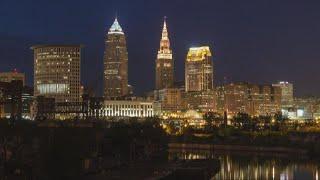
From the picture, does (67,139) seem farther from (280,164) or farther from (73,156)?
(280,164)

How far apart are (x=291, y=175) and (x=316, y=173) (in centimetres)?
394

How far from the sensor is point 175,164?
262 feet

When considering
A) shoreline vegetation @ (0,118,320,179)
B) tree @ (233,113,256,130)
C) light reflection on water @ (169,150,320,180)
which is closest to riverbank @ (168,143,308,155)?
shoreline vegetation @ (0,118,320,179)

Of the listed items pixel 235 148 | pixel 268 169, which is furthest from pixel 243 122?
pixel 268 169

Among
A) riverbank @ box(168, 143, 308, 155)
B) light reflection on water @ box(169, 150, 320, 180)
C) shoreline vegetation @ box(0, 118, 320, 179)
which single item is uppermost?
shoreline vegetation @ box(0, 118, 320, 179)

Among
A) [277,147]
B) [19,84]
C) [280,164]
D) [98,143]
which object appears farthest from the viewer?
[277,147]

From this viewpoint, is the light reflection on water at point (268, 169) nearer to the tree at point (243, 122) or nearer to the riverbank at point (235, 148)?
the riverbank at point (235, 148)

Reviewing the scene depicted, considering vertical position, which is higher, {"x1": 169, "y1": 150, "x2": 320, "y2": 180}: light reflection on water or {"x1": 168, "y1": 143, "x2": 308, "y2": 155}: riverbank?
{"x1": 169, "y1": 150, "x2": 320, "y2": 180}: light reflection on water

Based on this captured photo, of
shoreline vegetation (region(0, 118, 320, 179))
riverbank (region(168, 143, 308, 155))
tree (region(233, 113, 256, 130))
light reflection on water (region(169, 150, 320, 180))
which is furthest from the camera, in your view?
tree (region(233, 113, 256, 130))

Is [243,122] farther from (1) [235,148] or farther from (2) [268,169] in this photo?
(2) [268,169]

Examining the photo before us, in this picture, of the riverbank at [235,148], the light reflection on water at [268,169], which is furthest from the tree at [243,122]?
the light reflection on water at [268,169]

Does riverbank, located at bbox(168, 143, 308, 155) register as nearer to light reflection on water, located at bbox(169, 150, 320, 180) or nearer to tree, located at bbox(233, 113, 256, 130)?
light reflection on water, located at bbox(169, 150, 320, 180)

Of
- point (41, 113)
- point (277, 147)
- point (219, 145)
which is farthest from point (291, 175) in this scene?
point (41, 113)

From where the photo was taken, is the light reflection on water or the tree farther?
the tree
